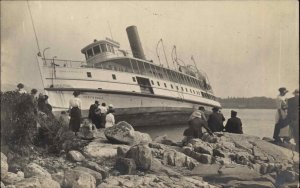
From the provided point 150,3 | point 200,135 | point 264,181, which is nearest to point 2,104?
point 150,3

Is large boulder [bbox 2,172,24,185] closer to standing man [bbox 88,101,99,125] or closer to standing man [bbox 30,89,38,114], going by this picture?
standing man [bbox 30,89,38,114]

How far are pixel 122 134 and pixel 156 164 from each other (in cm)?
66

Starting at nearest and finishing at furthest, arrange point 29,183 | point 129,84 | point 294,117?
point 29,183
point 294,117
point 129,84

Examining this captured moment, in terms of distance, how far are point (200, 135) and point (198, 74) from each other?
0.98 metres

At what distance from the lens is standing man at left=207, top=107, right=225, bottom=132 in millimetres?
7117

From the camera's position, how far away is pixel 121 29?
6.44 m

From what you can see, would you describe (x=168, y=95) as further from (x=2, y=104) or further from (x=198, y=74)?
(x=2, y=104)

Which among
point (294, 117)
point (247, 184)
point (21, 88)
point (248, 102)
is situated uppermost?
point (21, 88)

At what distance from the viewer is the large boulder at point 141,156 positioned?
5980mm

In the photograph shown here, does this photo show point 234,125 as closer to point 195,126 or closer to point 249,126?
point 249,126

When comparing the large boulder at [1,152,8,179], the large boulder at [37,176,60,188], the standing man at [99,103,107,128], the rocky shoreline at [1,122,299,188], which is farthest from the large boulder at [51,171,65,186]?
the standing man at [99,103,107,128]

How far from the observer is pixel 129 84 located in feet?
24.1

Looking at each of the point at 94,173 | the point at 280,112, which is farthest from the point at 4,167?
the point at 280,112

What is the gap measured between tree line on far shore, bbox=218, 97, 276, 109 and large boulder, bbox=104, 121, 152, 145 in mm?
1473
